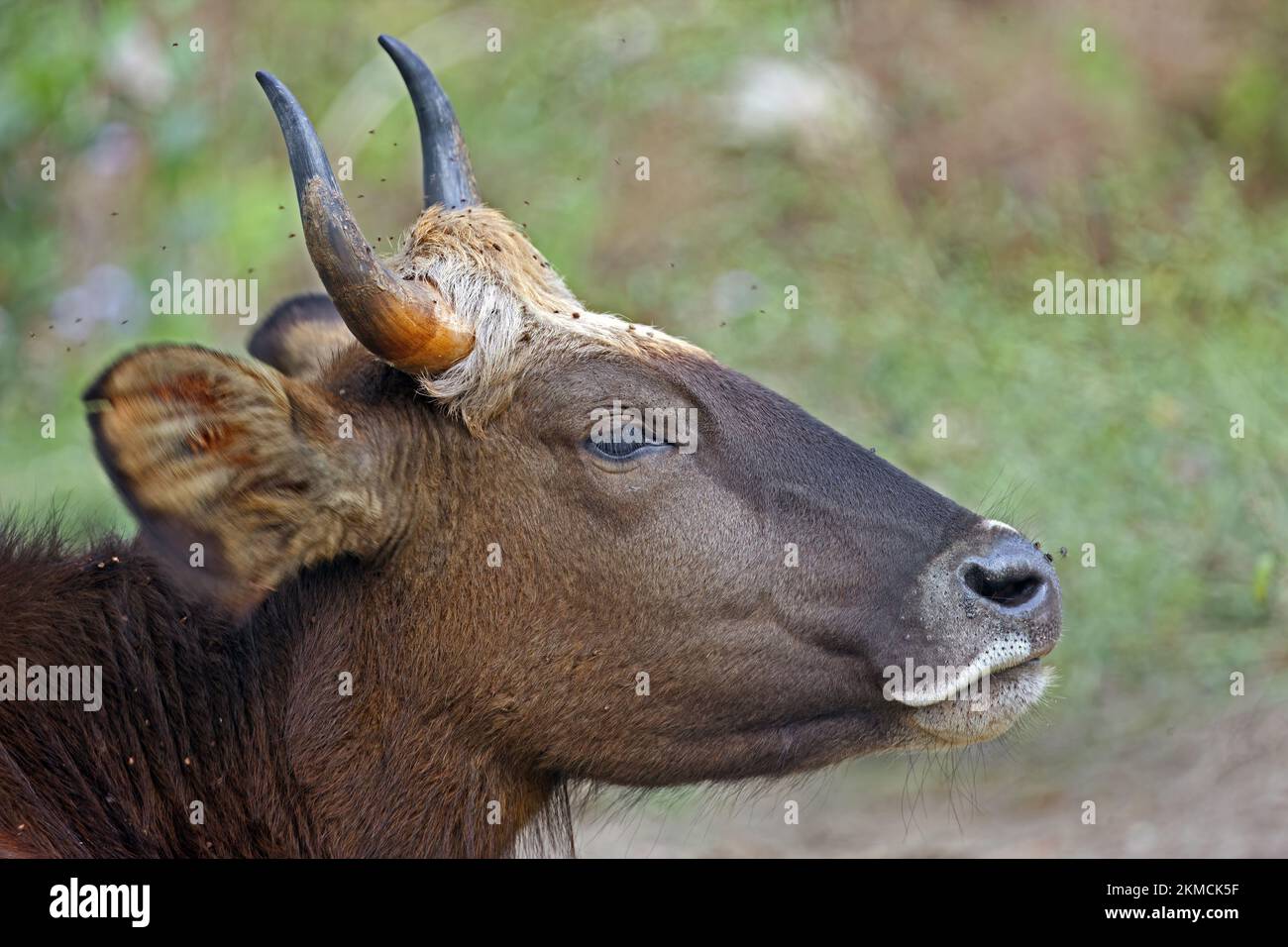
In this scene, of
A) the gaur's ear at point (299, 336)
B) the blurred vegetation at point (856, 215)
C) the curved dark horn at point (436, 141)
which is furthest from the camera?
the blurred vegetation at point (856, 215)

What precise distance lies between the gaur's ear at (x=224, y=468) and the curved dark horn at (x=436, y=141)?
1393mm

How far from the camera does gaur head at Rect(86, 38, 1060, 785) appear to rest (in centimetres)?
452

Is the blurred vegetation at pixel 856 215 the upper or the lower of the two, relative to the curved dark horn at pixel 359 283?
upper

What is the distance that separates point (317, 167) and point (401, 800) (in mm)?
1930

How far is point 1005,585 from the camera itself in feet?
14.9

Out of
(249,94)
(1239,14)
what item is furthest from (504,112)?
(1239,14)

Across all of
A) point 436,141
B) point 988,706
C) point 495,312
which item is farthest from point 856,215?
point 988,706

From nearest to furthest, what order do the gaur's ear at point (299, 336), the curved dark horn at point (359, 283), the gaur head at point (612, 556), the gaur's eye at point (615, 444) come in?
the curved dark horn at point (359, 283), the gaur head at point (612, 556), the gaur's eye at point (615, 444), the gaur's ear at point (299, 336)

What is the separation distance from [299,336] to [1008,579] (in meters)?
2.66

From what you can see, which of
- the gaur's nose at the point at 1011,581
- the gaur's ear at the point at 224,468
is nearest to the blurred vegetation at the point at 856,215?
the gaur's nose at the point at 1011,581

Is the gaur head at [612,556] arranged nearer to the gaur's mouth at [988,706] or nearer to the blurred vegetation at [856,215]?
the gaur's mouth at [988,706]

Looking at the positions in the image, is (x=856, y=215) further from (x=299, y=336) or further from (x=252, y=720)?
(x=252, y=720)

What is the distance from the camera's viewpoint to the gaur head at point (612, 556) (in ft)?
14.8
